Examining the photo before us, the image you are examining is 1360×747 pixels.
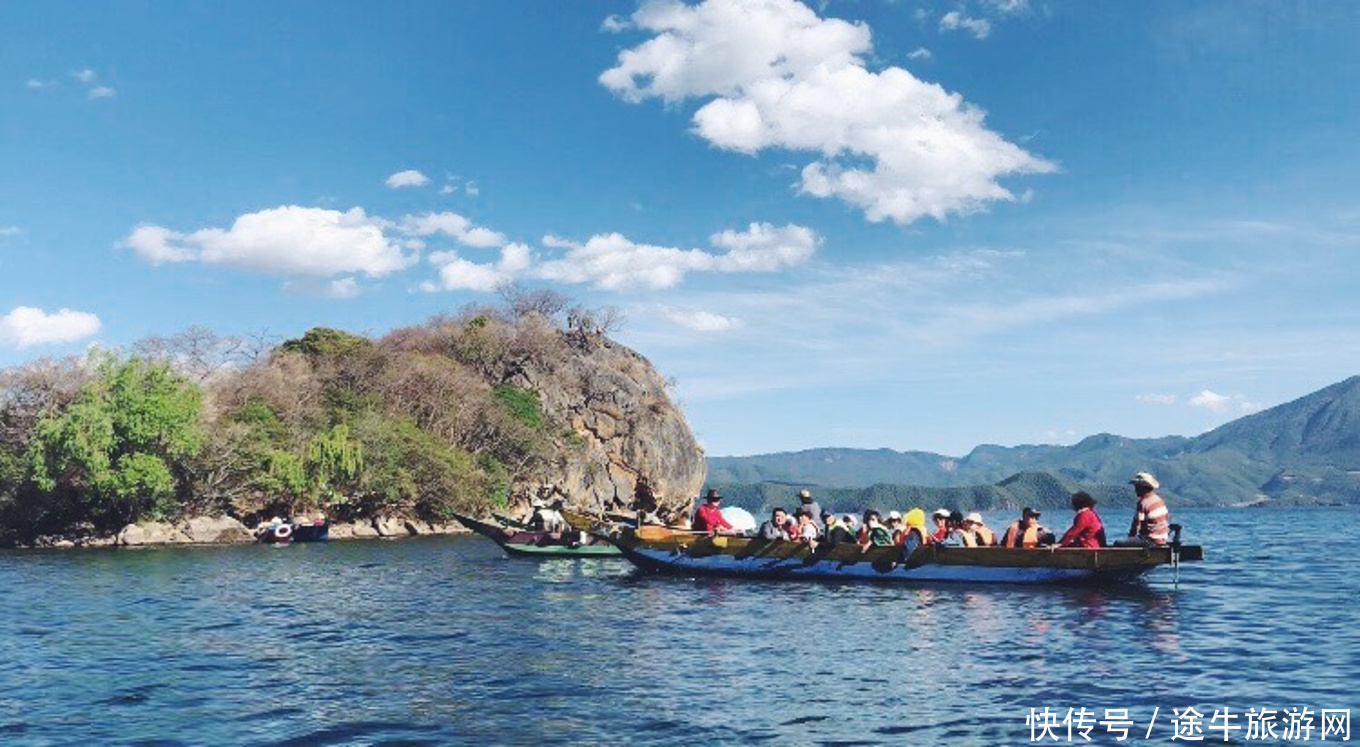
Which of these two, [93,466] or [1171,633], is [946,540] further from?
[93,466]

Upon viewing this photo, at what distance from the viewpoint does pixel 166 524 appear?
4978 centimetres

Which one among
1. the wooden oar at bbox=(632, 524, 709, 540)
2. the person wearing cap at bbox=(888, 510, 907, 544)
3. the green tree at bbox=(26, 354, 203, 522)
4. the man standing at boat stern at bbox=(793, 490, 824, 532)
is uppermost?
the green tree at bbox=(26, 354, 203, 522)

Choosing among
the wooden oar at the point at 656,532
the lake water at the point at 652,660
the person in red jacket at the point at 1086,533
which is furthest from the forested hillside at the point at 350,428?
the person in red jacket at the point at 1086,533

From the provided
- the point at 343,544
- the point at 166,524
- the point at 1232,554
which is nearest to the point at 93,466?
the point at 166,524

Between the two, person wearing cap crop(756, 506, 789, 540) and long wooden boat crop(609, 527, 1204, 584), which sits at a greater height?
person wearing cap crop(756, 506, 789, 540)

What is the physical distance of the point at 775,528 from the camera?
2908cm

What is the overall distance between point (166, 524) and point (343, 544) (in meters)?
9.03

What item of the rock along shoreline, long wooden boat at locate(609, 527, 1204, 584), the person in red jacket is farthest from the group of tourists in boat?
the rock along shoreline

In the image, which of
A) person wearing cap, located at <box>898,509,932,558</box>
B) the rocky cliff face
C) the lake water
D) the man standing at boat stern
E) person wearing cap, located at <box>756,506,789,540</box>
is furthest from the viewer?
the rocky cliff face

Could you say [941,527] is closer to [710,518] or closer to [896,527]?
[896,527]

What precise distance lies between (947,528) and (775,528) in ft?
16.7

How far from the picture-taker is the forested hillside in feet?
154

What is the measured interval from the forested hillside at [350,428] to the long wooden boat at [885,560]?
2902 cm

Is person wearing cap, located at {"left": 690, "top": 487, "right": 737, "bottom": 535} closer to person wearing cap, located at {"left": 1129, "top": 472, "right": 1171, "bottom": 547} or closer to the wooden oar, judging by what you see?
the wooden oar
